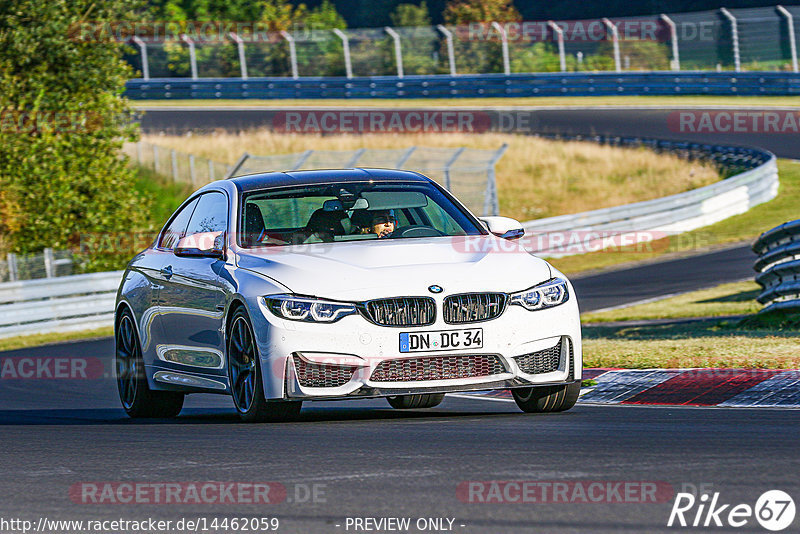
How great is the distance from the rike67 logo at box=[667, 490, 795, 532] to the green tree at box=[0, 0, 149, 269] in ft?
76.9

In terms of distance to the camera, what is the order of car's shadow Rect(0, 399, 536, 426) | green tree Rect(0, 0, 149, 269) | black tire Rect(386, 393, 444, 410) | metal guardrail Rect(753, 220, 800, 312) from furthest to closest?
green tree Rect(0, 0, 149, 269)
metal guardrail Rect(753, 220, 800, 312)
black tire Rect(386, 393, 444, 410)
car's shadow Rect(0, 399, 536, 426)

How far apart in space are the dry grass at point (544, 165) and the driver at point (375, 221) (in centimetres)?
2518

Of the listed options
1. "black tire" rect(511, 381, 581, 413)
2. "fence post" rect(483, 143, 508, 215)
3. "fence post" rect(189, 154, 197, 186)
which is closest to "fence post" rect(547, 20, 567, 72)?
"fence post" rect(189, 154, 197, 186)

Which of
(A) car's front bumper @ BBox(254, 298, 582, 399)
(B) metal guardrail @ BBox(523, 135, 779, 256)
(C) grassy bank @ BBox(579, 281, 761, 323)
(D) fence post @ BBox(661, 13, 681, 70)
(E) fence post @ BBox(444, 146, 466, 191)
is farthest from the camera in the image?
(D) fence post @ BBox(661, 13, 681, 70)

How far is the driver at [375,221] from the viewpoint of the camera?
358 inches

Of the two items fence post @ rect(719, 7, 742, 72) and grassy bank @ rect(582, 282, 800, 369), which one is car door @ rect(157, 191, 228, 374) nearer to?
grassy bank @ rect(582, 282, 800, 369)

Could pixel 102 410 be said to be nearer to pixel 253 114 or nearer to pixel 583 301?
pixel 583 301

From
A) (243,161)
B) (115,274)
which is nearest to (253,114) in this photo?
(243,161)

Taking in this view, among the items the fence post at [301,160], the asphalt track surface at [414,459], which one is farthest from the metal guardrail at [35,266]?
the asphalt track surface at [414,459]

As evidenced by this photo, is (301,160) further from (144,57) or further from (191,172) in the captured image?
(144,57)

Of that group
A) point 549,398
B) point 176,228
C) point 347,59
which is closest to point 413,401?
point 549,398

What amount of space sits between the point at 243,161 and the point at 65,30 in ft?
15.9

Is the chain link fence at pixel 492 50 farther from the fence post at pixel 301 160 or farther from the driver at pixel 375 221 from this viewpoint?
the driver at pixel 375 221

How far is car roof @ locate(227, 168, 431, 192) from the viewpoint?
941 cm
